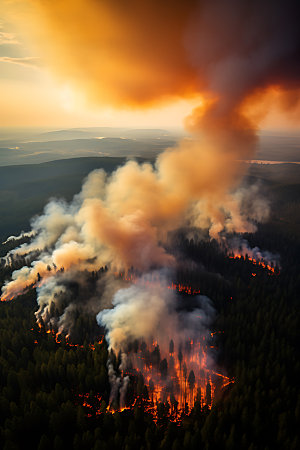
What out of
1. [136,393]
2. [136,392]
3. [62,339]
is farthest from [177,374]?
[62,339]

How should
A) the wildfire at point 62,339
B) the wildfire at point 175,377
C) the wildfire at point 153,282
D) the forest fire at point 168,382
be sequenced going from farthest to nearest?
the wildfire at point 153,282
the wildfire at point 62,339
the wildfire at point 175,377
the forest fire at point 168,382

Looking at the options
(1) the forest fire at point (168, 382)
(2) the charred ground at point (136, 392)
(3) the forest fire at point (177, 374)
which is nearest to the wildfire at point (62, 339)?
(2) the charred ground at point (136, 392)

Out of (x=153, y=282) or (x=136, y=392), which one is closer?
(x=136, y=392)

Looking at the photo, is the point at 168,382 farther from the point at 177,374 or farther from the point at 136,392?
the point at 136,392

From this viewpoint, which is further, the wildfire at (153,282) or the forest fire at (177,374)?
the wildfire at (153,282)

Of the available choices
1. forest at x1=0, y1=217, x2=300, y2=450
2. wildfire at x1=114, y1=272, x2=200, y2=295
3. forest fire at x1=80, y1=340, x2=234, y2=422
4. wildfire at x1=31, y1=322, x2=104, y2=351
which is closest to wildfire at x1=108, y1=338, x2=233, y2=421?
forest fire at x1=80, y1=340, x2=234, y2=422

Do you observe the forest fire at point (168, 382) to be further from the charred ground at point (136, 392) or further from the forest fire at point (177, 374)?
the charred ground at point (136, 392)

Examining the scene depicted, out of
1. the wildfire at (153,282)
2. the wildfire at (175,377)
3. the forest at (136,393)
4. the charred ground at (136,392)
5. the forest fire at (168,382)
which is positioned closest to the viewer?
the forest at (136,393)

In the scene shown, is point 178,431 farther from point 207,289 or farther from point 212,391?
point 207,289

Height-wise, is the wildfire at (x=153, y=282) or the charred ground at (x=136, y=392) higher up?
the wildfire at (x=153, y=282)
